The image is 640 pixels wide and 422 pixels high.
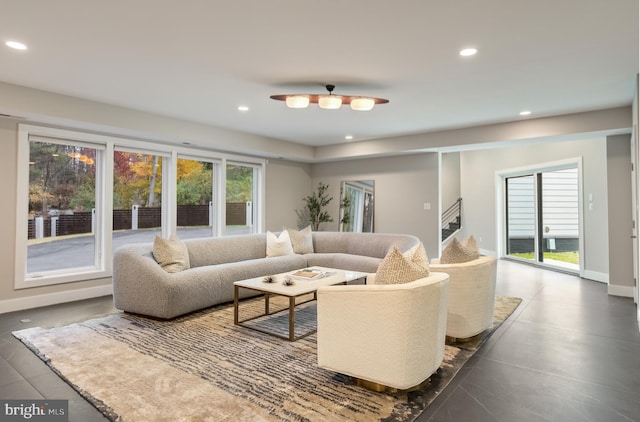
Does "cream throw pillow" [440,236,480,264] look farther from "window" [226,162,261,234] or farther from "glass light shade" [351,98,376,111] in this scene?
"window" [226,162,261,234]

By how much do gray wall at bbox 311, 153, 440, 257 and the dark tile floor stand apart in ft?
8.49

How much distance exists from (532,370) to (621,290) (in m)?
3.38

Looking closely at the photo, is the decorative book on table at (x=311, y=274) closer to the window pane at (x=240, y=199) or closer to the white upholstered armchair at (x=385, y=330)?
the white upholstered armchair at (x=385, y=330)

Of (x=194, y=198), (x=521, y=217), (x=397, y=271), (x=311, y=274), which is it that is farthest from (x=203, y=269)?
(x=521, y=217)

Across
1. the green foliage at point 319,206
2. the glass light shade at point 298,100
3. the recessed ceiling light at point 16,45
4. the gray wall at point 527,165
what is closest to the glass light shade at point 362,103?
the glass light shade at point 298,100

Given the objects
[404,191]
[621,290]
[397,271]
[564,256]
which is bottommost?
[621,290]

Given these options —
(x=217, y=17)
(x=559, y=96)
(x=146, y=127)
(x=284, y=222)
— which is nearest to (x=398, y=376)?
(x=217, y=17)

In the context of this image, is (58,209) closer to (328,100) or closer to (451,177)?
(328,100)

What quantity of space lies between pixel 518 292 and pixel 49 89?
6.35 metres

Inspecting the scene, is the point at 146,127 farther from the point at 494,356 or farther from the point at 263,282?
the point at 494,356

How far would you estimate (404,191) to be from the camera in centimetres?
701

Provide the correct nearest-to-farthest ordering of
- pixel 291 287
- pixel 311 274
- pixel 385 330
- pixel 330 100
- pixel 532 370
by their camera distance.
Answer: pixel 385 330 < pixel 532 370 < pixel 291 287 < pixel 330 100 < pixel 311 274

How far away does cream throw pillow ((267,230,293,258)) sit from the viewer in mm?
5656

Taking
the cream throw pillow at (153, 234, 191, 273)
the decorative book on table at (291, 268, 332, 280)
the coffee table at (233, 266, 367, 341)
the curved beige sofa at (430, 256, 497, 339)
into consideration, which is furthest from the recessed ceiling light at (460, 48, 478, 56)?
the cream throw pillow at (153, 234, 191, 273)
